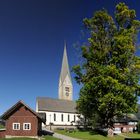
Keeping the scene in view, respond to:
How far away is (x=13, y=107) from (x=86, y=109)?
12.5m

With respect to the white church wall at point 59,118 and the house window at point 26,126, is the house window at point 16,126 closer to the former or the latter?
the house window at point 26,126

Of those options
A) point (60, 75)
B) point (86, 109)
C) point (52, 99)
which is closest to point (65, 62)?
point (60, 75)

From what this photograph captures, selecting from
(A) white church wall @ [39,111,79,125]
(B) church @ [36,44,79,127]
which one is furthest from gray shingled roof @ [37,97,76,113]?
(A) white church wall @ [39,111,79,125]

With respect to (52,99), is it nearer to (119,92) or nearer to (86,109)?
(86,109)

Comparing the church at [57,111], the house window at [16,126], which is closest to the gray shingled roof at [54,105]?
the church at [57,111]

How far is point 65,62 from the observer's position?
148 m

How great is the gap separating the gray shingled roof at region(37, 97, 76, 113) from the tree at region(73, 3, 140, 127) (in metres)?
51.8

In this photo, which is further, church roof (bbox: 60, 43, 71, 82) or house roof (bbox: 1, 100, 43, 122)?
church roof (bbox: 60, 43, 71, 82)

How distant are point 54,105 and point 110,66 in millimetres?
63106

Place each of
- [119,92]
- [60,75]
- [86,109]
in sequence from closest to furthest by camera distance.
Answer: [119,92] < [86,109] < [60,75]

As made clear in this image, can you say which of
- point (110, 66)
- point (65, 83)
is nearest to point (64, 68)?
point (65, 83)

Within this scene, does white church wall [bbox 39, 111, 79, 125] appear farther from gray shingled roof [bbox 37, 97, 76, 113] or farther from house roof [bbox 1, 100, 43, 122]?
house roof [bbox 1, 100, 43, 122]

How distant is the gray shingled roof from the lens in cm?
10715

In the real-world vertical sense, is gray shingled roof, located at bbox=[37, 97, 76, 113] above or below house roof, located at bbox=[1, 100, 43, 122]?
above
